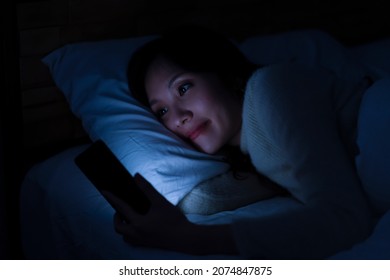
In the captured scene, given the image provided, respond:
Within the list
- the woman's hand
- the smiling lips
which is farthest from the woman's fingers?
the smiling lips

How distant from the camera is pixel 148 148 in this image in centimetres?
134

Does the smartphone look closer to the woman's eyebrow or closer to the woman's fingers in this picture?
the woman's fingers

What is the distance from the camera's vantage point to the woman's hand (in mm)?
1103

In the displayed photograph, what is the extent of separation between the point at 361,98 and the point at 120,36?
73 cm

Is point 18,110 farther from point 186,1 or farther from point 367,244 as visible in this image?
point 367,244

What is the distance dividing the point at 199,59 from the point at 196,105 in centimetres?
14

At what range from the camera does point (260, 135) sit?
4.06 ft

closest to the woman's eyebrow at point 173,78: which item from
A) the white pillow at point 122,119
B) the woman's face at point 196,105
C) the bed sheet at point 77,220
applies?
the woman's face at point 196,105

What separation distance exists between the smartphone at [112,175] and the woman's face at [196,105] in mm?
275

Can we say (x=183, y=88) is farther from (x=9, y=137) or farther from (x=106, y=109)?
(x=9, y=137)

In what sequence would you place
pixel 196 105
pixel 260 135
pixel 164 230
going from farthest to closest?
pixel 196 105 < pixel 260 135 < pixel 164 230

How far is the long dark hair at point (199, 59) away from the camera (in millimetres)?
1419

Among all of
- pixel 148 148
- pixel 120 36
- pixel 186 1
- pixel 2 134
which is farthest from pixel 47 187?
pixel 186 1

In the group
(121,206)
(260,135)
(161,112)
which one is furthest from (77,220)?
(260,135)
